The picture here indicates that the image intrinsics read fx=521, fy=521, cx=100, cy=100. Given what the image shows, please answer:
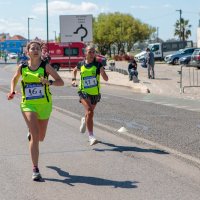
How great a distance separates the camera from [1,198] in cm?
574

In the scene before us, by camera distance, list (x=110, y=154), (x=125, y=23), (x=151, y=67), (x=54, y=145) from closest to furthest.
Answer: (x=110, y=154) < (x=54, y=145) < (x=151, y=67) < (x=125, y=23)

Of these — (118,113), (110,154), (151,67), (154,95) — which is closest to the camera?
(110,154)

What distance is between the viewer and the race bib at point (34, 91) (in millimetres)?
6875

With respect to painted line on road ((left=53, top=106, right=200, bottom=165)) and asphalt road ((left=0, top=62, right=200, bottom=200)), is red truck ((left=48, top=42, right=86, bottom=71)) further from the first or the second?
painted line on road ((left=53, top=106, right=200, bottom=165))

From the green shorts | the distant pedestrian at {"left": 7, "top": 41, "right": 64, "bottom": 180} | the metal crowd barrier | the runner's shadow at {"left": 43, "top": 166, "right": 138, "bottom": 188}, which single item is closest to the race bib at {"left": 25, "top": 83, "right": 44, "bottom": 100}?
the distant pedestrian at {"left": 7, "top": 41, "right": 64, "bottom": 180}

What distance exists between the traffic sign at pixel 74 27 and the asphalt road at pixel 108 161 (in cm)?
2767

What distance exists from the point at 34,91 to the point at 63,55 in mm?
41649

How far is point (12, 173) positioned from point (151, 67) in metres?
24.9

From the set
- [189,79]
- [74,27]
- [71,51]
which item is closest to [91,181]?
[189,79]

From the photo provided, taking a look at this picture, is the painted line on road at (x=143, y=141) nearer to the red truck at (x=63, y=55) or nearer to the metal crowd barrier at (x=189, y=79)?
the metal crowd barrier at (x=189, y=79)

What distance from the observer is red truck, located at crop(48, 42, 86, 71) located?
48000 mm

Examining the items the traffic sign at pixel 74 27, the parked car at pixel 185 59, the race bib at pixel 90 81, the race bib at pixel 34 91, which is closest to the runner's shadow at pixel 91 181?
the race bib at pixel 34 91

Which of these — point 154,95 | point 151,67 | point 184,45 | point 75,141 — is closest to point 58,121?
point 75,141

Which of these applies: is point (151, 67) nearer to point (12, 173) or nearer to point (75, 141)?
point (75, 141)
